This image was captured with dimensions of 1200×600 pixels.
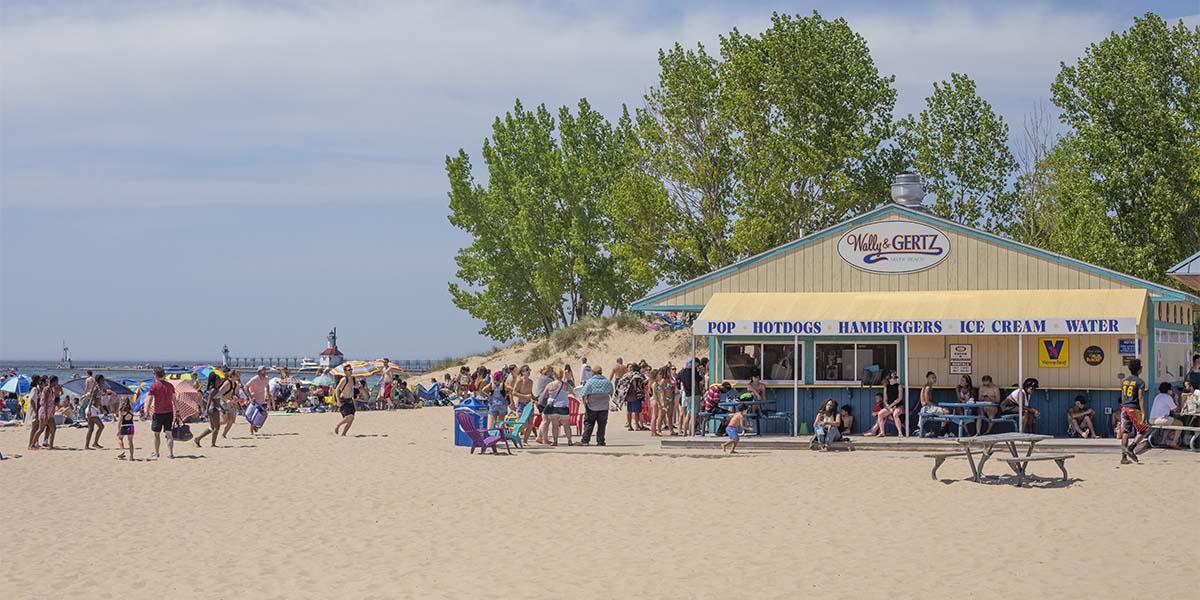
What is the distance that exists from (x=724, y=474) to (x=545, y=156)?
37514mm

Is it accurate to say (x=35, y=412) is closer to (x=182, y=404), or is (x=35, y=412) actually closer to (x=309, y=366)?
(x=182, y=404)

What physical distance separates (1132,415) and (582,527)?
30.2ft

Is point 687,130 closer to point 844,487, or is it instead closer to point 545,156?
point 545,156

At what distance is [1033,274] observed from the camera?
21.5 meters

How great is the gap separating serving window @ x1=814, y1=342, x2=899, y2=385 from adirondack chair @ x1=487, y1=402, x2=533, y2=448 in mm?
5045

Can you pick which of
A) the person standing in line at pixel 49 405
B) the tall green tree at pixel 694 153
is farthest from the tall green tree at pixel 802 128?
the person standing in line at pixel 49 405

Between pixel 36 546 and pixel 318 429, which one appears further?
pixel 318 429

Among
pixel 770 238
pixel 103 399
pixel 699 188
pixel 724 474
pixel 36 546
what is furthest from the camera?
pixel 699 188

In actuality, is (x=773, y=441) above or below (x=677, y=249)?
below

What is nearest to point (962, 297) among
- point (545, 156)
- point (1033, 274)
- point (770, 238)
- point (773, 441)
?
point (1033, 274)

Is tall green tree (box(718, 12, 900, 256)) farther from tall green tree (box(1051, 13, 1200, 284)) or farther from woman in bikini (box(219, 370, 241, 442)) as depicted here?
woman in bikini (box(219, 370, 241, 442))

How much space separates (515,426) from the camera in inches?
824

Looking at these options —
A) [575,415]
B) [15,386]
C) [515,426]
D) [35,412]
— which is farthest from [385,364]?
[515,426]

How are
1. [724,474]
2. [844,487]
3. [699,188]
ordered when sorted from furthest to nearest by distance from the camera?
[699,188]
[724,474]
[844,487]
